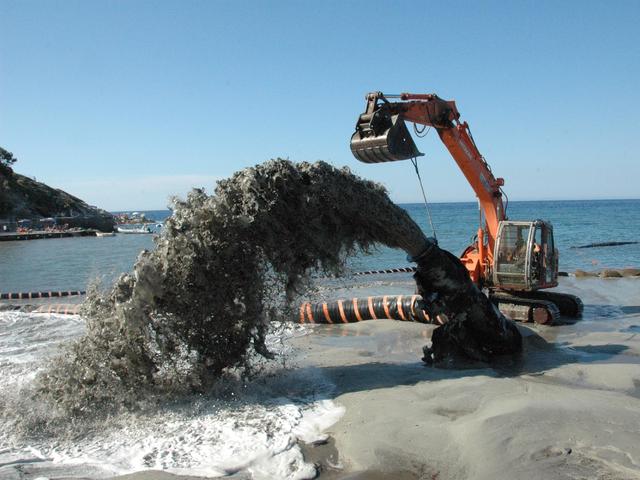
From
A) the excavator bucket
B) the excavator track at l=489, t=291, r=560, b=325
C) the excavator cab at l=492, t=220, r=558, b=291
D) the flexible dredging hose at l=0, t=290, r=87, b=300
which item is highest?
the excavator bucket

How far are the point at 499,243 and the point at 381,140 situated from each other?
442cm

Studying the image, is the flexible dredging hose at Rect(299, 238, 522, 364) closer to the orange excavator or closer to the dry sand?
the dry sand

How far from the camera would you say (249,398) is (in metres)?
6.59

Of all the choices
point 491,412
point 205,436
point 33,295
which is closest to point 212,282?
point 205,436

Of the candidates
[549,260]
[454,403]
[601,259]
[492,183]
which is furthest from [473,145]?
[601,259]

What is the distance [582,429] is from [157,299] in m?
4.60

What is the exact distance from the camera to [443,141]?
11.6 metres

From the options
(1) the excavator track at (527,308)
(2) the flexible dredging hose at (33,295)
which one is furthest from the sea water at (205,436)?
(2) the flexible dredging hose at (33,295)

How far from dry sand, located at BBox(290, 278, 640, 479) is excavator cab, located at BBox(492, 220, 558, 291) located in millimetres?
2184

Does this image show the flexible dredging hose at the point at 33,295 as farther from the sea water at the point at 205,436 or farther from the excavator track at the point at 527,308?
the excavator track at the point at 527,308

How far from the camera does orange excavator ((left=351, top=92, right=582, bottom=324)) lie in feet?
36.6

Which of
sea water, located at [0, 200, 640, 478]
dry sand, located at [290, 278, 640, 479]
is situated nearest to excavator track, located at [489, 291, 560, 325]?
dry sand, located at [290, 278, 640, 479]

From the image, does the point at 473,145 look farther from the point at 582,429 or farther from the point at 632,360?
the point at 582,429

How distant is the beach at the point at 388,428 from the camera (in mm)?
4633
